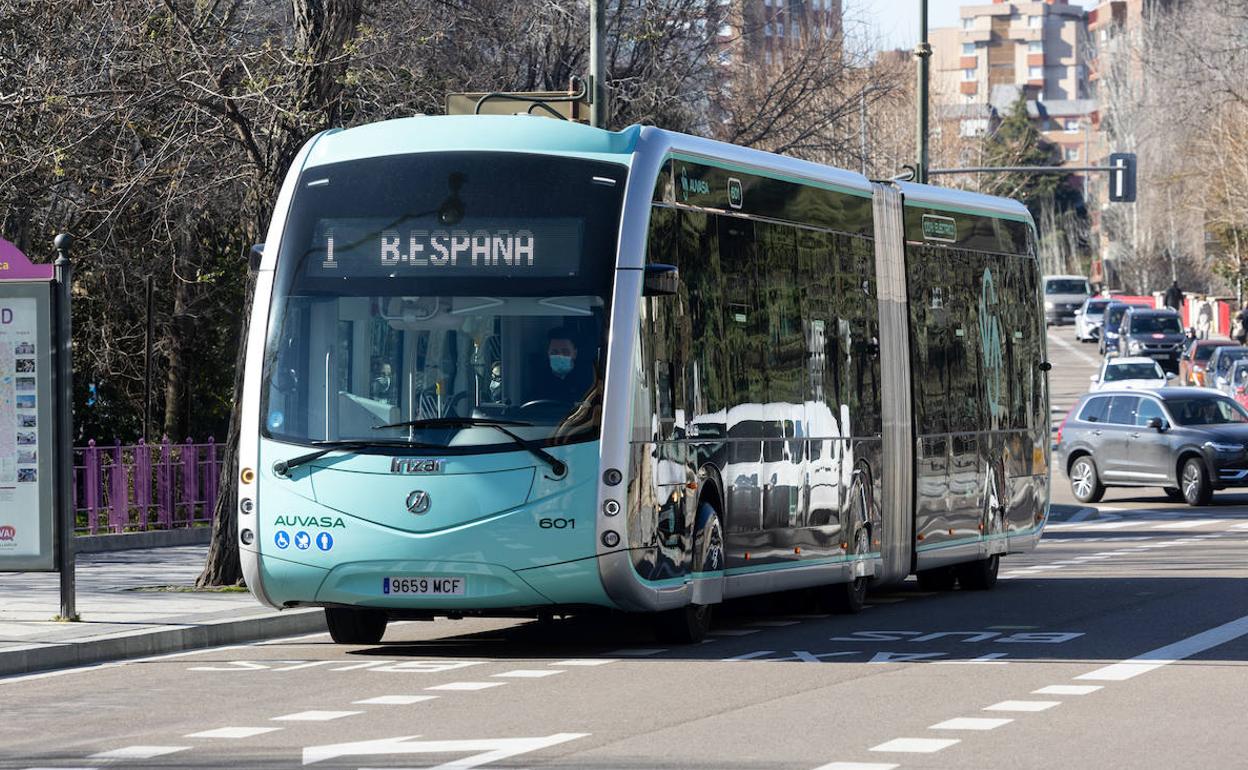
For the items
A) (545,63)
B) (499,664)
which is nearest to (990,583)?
(499,664)

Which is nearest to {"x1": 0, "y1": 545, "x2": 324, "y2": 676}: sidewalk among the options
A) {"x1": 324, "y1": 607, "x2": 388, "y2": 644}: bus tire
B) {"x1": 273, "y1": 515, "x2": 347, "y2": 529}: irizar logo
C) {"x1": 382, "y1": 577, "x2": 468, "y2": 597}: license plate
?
{"x1": 324, "y1": 607, "x2": 388, "y2": 644}: bus tire

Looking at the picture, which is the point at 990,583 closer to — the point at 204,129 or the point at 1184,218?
the point at 204,129

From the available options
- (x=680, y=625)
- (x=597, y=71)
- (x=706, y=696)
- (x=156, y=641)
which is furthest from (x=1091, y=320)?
(x=706, y=696)

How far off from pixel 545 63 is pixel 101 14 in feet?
29.7

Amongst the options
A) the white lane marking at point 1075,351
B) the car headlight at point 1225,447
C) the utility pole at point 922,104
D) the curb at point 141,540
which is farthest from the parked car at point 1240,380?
the curb at point 141,540

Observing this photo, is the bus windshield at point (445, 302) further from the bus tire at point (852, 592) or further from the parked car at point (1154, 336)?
the parked car at point (1154, 336)

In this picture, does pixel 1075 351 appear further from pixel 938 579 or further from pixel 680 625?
pixel 680 625

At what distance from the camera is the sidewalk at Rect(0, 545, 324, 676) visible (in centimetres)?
1454

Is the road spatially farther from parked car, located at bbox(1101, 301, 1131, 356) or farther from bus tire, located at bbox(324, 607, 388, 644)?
parked car, located at bbox(1101, 301, 1131, 356)

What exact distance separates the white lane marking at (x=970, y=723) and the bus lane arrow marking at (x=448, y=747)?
166cm

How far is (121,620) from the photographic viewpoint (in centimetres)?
Result: 1619

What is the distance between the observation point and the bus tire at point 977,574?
20.9m

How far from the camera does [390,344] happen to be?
13.9 m

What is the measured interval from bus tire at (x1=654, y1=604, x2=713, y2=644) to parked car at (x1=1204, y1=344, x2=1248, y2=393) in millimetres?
39302
